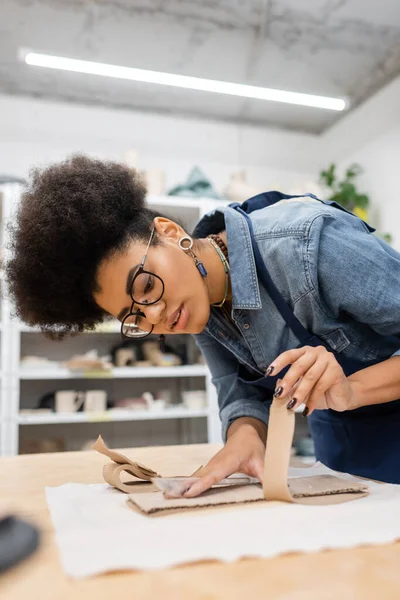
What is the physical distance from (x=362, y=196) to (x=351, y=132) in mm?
650

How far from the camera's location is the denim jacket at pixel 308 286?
31.6 inches

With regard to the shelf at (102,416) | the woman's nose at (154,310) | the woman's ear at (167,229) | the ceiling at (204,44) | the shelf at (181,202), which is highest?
the ceiling at (204,44)

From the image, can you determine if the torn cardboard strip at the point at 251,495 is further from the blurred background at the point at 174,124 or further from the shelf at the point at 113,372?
the shelf at the point at 113,372

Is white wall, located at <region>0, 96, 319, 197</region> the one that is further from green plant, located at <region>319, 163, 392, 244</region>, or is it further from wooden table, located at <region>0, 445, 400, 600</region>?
wooden table, located at <region>0, 445, 400, 600</region>

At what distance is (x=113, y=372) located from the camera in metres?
2.76

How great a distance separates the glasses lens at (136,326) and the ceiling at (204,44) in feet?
6.43

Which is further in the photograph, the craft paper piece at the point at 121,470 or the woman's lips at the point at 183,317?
the woman's lips at the point at 183,317

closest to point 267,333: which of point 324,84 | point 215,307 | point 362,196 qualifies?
point 215,307

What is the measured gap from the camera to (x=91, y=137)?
11.4 feet

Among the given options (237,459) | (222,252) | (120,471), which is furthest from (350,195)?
(120,471)

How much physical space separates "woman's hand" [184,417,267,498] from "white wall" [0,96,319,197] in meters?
2.64

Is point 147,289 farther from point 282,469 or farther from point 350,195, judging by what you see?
point 350,195

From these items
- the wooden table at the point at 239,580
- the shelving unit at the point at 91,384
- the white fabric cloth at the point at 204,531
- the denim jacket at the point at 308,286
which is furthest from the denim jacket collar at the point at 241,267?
the shelving unit at the point at 91,384

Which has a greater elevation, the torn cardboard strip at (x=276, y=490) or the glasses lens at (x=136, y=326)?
the glasses lens at (x=136, y=326)
